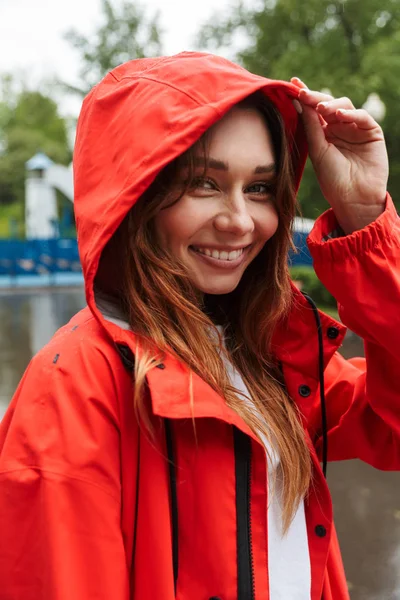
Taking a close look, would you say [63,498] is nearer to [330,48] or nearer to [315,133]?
[315,133]

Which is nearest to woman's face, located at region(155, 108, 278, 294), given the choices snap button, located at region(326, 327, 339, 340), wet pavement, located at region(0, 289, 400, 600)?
snap button, located at region(326, 327, 339, 340)

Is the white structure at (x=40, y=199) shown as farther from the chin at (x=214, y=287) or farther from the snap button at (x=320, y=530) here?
the snap button at (x=320, y=530)

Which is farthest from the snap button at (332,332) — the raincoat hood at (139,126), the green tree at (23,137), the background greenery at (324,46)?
the green tree at (23,137)

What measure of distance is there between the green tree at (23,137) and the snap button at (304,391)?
3984 cm

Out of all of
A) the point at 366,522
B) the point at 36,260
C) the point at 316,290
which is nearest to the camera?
the point at 366,522

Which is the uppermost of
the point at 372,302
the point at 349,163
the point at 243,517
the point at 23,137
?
the point at 23,137

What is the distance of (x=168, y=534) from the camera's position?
125cm

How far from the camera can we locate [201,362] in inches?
56.1

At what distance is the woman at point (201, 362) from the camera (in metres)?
1.22

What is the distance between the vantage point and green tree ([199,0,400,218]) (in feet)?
44.3

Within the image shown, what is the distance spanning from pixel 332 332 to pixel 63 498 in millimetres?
783

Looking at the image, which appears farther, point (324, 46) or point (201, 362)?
point (324, 46)

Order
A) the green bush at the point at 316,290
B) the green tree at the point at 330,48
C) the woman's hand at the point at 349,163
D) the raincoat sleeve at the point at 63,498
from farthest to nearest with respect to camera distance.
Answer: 1. the green tree at the point at 330,48
2. the green bush at the point at 316,290
3. the woman's hand at the point at 349,163
4. the raincoat sleeve at the point at 63,498

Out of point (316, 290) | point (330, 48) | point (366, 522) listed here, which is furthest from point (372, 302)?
point (330, 48)
